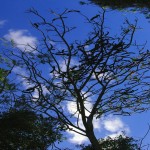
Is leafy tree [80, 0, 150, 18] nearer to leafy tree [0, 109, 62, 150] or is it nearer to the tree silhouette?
the tree silhouette

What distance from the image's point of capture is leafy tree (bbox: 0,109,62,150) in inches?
802

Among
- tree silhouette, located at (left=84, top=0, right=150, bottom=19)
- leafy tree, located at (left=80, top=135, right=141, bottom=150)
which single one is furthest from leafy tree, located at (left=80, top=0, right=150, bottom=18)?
leafy tree, located at (left=80, top=135, right=141, bottom=150)

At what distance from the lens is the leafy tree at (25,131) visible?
66.8ft

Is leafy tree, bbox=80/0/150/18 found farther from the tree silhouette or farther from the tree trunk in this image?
the tree trunk

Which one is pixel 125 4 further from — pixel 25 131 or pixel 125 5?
pixel 25 131

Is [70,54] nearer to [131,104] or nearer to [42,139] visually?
[131,104]

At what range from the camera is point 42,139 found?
20.7m

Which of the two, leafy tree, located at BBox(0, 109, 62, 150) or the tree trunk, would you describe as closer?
the tree trunk

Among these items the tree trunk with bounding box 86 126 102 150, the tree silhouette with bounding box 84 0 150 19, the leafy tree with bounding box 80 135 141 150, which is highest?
the tree silhouette with bounding box 84 0 150 19

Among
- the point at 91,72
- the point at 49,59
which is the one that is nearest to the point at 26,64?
the point at 49,59

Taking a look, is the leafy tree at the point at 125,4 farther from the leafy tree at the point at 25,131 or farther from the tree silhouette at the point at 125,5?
the leafy tree at the point at 25,131

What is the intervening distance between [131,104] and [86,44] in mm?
3485

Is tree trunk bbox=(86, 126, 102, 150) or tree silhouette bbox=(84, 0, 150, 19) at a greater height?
tree silhouette bbox=(84, 0, 150, 19)

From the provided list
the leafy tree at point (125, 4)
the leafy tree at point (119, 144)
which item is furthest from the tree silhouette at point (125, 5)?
the leafy tree at point (119, 144)
